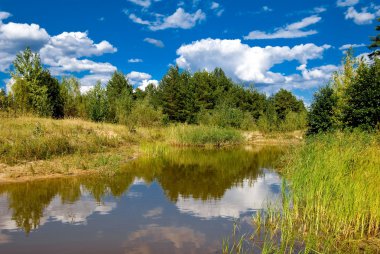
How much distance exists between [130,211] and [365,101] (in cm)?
1644

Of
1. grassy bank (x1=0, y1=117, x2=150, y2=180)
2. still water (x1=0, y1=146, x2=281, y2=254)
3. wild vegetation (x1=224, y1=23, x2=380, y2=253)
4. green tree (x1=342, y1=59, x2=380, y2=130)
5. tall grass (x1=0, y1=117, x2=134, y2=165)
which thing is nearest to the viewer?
wild vegetation (x1=224, y1=23, x2=380, y2=253)

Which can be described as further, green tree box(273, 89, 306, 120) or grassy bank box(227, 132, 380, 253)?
green tree box(273, 89, 306, 120)

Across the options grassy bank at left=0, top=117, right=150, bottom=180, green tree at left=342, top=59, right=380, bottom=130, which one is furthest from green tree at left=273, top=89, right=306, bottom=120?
grassy bank at left=0, top=117, right=150, bottom=180

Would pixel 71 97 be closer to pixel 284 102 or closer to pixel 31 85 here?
pixel 31 85

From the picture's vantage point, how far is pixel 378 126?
19.0m

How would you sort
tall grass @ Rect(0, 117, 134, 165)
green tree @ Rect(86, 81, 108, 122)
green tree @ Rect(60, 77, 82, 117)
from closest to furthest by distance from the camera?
tall grass @ Rect(0, 117, 134, 165)
green tree @ Rect(86, 81, 108, 122)
green tree @ Rect(60, 77, 82, 117)

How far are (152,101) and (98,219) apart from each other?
67.4 meters

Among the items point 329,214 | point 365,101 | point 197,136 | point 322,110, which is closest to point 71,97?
point 197,136

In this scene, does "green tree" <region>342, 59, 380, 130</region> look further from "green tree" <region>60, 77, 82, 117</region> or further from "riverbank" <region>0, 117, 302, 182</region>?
"green tree" <region>60, 77, 82, 117</region>

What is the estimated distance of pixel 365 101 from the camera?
2014 centimetres

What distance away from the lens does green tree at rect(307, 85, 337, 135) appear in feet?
85.0

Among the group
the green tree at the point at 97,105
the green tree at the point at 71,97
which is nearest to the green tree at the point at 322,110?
the green tree at the point at 97,105

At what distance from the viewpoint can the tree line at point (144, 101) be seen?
4203cm

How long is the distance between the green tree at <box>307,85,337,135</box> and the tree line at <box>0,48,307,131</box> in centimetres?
1931
